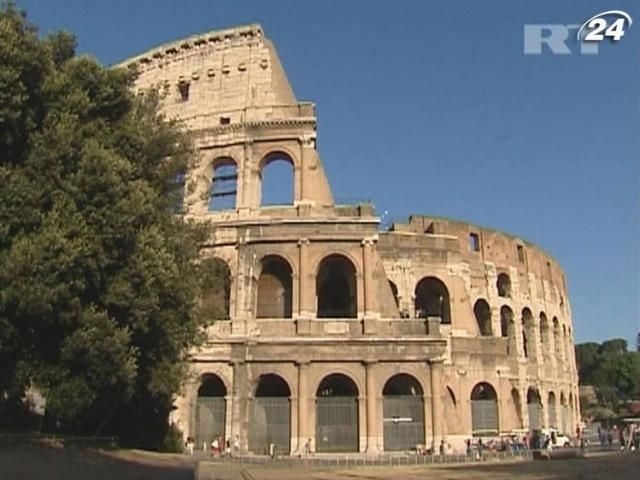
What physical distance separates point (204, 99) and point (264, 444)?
49.5ft

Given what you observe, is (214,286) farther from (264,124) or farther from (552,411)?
(552,411)

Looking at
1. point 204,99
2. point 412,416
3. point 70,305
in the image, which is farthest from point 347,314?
point 70,305

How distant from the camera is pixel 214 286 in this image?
21375mm

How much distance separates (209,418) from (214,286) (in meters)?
6.73

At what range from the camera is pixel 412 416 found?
2538cm

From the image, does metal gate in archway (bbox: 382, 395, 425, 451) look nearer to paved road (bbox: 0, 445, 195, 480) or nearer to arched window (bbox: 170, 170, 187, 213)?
arched window (bbox: 170, 170, 187, 213)

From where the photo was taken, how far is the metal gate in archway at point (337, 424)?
24844mm

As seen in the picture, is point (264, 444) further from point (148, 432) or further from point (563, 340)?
point (563, 340)

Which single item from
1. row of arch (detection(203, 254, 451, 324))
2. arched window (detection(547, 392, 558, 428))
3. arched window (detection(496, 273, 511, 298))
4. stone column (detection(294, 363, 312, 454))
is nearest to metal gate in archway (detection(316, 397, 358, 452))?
stone column (detection(294, 363, 312, 454))

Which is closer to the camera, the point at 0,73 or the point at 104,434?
the point at 0,73

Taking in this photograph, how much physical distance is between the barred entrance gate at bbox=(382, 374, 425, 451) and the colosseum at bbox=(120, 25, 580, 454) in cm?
5

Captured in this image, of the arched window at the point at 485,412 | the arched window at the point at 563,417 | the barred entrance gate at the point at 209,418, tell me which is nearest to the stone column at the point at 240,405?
the barred entrance gate at the point at 209,418

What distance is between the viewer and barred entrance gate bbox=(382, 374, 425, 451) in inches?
983

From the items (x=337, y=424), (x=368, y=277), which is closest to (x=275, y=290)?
(x=368, y=277)
